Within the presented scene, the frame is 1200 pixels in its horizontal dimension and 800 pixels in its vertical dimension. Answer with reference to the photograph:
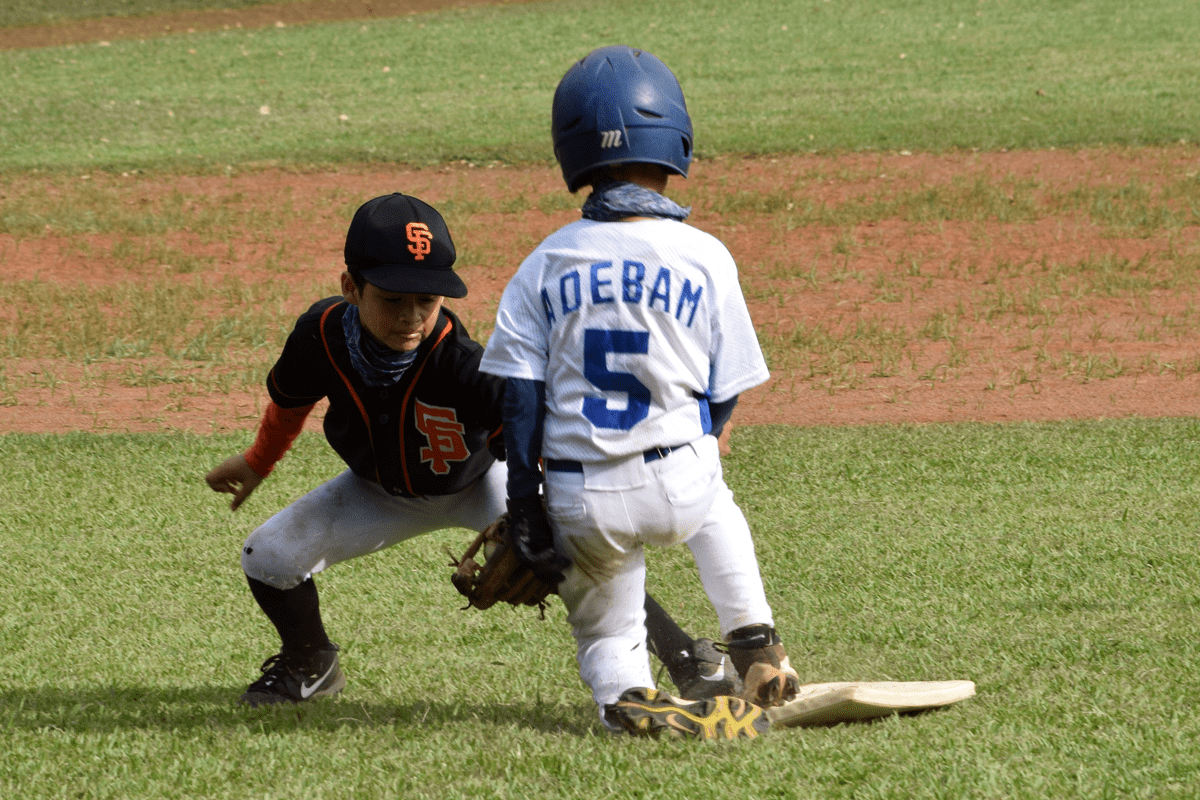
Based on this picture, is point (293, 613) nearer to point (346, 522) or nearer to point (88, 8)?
point (346, 522)

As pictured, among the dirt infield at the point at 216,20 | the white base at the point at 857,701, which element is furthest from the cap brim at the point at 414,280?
the dirt infield at the point at 216,20

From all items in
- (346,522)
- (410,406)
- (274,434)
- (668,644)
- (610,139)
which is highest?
(610,139)

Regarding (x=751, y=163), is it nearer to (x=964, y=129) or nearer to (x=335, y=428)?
(x=964, y=129)

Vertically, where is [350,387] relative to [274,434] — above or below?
above

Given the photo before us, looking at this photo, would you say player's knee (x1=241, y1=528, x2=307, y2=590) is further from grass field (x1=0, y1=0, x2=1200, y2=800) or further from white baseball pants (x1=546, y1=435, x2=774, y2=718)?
white baseball pants (x1=546, y1=435, x2=774, y2=718)

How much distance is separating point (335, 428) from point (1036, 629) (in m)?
2.17

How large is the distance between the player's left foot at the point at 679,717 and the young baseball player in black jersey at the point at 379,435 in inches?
14.9

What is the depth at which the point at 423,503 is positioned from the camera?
3373 millimetres

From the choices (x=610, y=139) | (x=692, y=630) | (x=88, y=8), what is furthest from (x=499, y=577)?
(x=88, y=8)

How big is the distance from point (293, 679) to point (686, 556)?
1.79 meters

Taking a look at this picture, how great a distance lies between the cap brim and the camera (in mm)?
3055

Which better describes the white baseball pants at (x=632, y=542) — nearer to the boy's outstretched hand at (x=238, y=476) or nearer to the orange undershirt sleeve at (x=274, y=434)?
the orange undershirt sleeve at (x=274, y=434)

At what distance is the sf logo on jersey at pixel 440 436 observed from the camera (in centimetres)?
Result: 319

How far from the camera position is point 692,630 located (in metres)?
4.06
